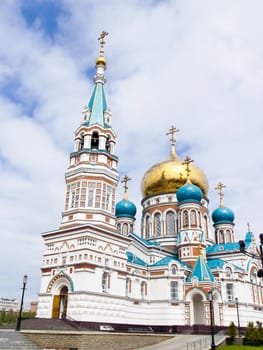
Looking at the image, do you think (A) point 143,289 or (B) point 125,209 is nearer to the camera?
(A) point 143,289

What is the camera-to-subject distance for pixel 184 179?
119 feet

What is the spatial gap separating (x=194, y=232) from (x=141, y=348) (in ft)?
48.5

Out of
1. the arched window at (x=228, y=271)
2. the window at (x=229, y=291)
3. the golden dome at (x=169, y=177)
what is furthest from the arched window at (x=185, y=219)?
the window at (x=229, y=291)

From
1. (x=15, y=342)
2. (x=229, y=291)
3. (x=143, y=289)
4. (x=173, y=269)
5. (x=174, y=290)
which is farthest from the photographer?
(x=229, y=291)

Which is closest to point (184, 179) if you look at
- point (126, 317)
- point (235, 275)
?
point (235, 275)

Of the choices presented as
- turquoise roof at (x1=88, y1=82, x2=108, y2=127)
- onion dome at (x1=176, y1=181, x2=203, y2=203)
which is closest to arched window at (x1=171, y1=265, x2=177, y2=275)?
onion dome at (x1=176, y1=181, x2=203, y2=203)

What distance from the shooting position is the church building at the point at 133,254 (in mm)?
22516

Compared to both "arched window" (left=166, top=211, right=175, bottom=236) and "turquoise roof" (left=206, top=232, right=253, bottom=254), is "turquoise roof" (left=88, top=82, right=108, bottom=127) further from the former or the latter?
"turquoise roof" (left=206, top=232, right=253, bottom=254)

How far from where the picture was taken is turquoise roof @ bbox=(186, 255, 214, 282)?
27.2 metres

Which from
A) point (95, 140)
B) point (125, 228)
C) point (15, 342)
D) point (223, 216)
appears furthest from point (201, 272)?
point (15, 342)

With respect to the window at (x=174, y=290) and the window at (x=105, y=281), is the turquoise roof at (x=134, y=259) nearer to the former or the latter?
the window at (x=174, y=290)

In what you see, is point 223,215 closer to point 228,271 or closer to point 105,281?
point 228,271

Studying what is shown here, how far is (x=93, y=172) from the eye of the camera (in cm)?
2542

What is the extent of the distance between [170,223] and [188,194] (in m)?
4.70
